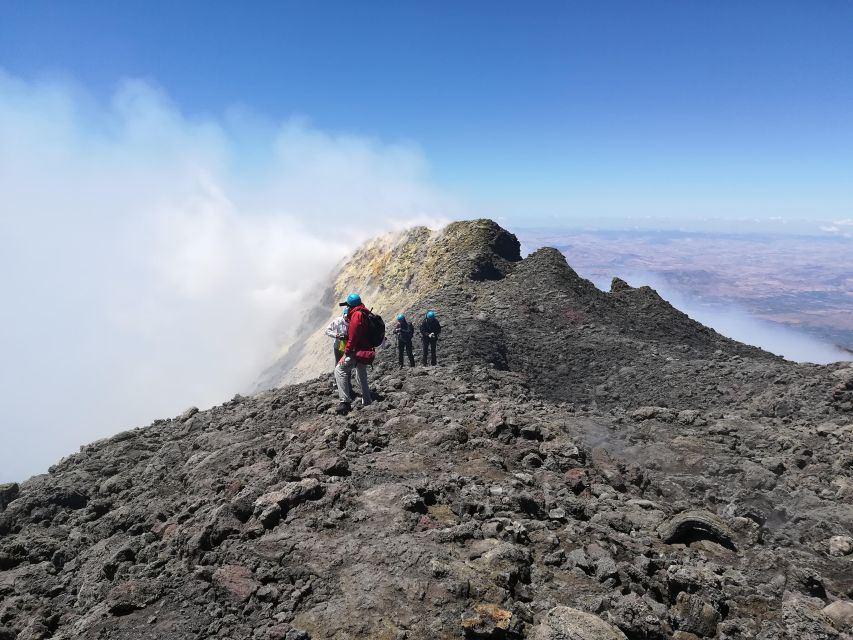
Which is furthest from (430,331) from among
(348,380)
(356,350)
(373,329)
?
(356,350)

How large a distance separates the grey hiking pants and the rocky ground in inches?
18.2

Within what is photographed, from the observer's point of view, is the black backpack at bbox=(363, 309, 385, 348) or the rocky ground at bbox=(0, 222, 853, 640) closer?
the rocky ground at bbox=(0, 222, 853, 640)

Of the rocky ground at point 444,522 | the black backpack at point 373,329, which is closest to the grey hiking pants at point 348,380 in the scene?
the rocky ground at point 444,522

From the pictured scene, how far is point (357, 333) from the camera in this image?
34.4 ft

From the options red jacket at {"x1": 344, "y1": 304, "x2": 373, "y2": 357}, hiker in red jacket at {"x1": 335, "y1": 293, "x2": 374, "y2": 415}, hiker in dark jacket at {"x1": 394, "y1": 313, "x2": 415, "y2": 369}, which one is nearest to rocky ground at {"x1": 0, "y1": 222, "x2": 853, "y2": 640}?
hiker in red jacket at {"x1": 335, "y1": 293, "x2": 374, "y2": 415}

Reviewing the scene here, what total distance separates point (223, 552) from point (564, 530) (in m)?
4.08

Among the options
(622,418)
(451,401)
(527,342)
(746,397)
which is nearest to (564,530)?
(451,401)

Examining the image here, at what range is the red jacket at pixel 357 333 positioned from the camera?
412 inches

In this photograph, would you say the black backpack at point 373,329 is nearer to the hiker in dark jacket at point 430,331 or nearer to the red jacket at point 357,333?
the red jacket at point 357,333

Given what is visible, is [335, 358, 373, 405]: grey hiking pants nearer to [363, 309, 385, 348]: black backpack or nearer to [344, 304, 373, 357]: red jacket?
[344, 304, 373, 357]: red jacket

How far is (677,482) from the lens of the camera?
8297 millimetres

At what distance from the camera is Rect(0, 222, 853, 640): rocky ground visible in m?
4.60

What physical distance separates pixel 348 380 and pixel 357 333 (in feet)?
4.25

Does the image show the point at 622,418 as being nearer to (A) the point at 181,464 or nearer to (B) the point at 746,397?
(B) the point at 746,397
